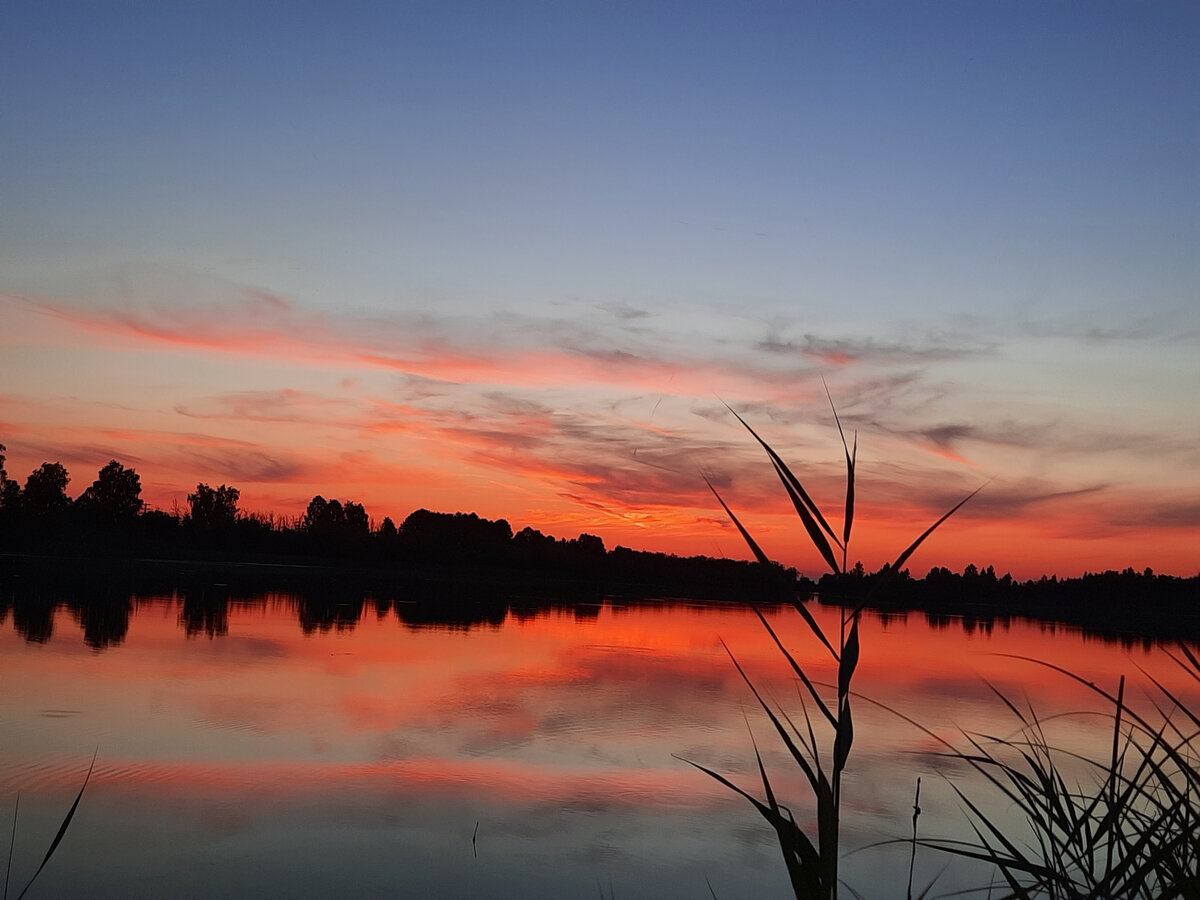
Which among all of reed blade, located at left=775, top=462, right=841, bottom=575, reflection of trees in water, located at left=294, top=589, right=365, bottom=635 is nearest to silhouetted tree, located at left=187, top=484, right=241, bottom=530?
reflection of trees in water, located at left=294, top=589, right=365, bottom=635

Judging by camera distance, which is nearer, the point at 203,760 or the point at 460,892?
the point at 460,892

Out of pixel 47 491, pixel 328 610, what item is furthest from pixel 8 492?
pixel 328 610

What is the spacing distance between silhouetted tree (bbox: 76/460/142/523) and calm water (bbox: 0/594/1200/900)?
70193mm

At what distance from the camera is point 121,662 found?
47.6 feet

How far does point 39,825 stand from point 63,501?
8237cm

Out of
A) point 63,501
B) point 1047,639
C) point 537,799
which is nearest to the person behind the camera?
point 537,799

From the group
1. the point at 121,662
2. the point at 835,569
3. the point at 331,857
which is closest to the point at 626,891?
the point at 331,857

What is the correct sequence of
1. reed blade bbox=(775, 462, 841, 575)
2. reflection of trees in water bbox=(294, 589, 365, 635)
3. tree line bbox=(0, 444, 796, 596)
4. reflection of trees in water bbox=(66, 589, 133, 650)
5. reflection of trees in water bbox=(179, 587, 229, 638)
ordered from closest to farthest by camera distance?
reed blade bbox=(775, 462, 841, 575) → reflection of trees in water bbox=(66, 589, 133, 650) → reflection of trees in water bbox=(179, 587, 229, 638) → reflection of trees in water bbox=(294, 589, 365, 635) → tree line bbox=(0, 444, 796, 596)

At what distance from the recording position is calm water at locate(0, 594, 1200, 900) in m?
6.67

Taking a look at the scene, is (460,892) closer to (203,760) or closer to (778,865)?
(778,865)

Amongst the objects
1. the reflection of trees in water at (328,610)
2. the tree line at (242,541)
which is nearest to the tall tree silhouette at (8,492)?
the tree line at (242,541)

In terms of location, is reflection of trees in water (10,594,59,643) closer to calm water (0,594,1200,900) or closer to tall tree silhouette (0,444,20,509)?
calm water (0,594,1200,900)

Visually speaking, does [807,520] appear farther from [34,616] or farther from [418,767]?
[34,616]

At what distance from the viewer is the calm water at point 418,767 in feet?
21.9
